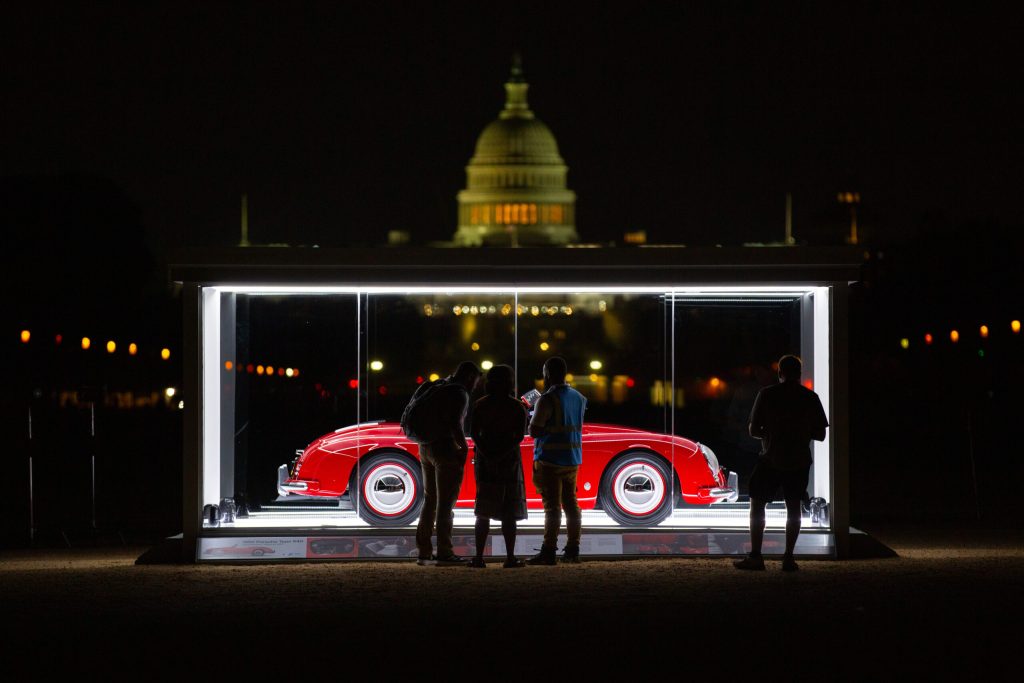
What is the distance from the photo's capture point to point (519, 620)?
10242mm

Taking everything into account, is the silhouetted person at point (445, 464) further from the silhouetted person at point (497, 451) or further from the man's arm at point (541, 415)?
the man's arm at point (541, 415)

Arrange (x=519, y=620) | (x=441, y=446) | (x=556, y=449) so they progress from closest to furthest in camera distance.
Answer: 1. (x=519, y=620)
2. (x=441, y=446)
3. (x=556, y=449)

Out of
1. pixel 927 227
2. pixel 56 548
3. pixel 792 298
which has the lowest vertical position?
pixel 56 548

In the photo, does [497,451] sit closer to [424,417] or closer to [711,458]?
[424,417]

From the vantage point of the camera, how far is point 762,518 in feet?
41.8

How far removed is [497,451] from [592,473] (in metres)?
1.75

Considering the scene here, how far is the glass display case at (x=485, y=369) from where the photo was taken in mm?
14250

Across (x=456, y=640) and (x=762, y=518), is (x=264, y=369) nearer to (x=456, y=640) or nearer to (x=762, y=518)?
(x=762, y=518)

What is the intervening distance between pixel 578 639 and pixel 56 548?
9194mm

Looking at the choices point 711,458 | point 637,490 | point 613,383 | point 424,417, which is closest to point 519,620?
point 424,417

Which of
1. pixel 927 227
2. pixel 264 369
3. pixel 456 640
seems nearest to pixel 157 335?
pixel 927 227

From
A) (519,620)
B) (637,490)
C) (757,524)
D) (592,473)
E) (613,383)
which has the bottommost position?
(519,620)

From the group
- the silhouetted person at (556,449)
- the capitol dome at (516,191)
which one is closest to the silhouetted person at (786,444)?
the silhouetted person at (556,449)

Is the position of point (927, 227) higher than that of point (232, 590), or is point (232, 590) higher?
point (927, 227)
